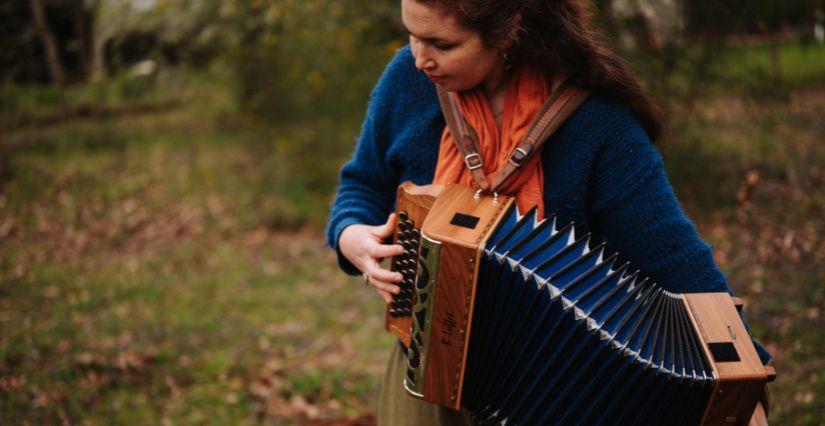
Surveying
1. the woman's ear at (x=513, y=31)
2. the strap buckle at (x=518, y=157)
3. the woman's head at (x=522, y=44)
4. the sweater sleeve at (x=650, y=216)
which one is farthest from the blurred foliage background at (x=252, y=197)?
the strap buckle at (x=518, y=157)

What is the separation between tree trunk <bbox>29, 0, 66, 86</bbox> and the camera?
9742 millimetres

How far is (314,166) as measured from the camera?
7871mm

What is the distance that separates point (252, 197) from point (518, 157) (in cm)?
685

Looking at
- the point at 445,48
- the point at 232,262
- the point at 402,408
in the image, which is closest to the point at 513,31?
the point at 445,48

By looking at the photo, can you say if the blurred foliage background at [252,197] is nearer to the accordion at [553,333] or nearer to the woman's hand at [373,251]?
the accordion at [553,333]

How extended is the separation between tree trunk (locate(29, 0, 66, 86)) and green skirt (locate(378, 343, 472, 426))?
963cm

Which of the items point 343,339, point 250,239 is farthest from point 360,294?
point 250,239

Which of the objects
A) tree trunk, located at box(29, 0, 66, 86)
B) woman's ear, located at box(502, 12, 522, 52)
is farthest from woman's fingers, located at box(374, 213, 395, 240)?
tree trunk, located at box(29, 0, 66, 86)

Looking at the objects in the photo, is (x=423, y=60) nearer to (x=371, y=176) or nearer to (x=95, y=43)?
(x=371, y=176)

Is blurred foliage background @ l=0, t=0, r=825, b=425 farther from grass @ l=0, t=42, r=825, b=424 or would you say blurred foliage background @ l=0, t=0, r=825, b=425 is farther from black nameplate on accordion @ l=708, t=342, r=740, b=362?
black nameplate on accordion @ l=708, t=342, r=740, b=362

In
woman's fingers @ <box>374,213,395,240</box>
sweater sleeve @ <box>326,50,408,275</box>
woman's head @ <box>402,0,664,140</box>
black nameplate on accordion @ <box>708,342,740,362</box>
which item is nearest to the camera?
black nameplate on accordion @ <box>708,342,740,362</box>

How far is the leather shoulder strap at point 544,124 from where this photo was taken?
1.71m

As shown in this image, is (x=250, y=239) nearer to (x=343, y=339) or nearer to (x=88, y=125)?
(x=343, y=339)

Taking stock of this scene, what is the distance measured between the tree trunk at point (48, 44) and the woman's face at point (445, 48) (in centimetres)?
964
